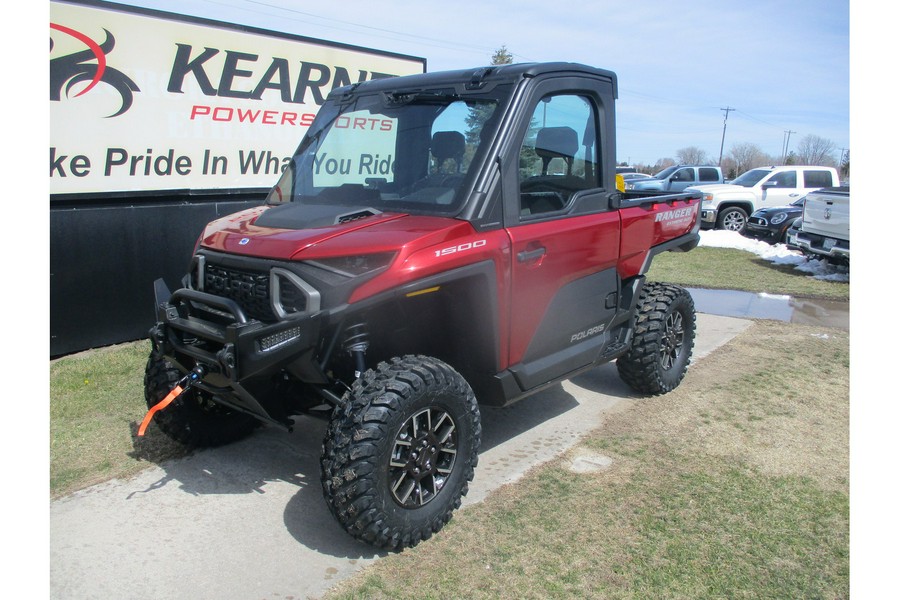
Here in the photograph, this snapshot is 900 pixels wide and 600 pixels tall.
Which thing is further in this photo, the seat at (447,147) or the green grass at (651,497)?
the seat at (447,147)

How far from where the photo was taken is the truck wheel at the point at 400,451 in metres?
3.28

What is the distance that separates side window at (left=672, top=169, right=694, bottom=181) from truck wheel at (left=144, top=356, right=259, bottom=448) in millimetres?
21136

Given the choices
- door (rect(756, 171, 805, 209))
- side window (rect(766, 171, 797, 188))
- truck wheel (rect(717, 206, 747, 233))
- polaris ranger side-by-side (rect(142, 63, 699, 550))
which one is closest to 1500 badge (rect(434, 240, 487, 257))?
polaris ranger side-by-side (rect(142, 63, 699, 550))

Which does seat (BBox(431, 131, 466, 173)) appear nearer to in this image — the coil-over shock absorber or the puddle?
the coil-over shock absorber

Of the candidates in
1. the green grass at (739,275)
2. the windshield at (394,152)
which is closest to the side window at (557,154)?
the windshield at (394,152)

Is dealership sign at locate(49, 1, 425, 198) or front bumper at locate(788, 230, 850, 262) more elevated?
dealership sign at locate(49, 1, 425, 198)

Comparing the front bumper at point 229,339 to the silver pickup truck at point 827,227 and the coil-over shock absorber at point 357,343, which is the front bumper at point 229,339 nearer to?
the coil-over shock absorber at point 357,343

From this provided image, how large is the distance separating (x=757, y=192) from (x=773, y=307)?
10.7 metres

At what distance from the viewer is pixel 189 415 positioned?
4.47 metres

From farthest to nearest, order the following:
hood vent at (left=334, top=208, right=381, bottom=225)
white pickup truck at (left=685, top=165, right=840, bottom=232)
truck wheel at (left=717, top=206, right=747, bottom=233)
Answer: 1. white pickup truck at (left=685, top=165, right=840, bottom=232)
2. truck wheel at (left=717, top=206, right=747, bottom=233)
3. hood vent at (left=334, top=208, right=381, bottom=225)

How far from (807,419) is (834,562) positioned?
7.03 feet

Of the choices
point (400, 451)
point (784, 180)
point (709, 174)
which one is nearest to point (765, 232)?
point (784, 180)

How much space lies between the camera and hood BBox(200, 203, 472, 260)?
11.3 feet

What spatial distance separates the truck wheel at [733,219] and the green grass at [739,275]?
4114 millimetres
